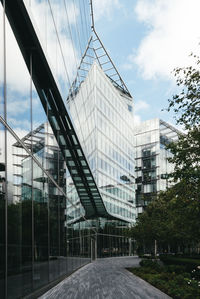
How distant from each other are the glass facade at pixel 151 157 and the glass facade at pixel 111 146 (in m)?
14.7

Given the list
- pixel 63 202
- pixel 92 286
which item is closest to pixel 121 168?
pixel 63 202

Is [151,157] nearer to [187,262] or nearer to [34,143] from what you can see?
[187,262]

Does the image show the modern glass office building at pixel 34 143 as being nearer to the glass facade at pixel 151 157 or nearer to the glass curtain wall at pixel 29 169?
the glass curtain wall at pixel 29 169

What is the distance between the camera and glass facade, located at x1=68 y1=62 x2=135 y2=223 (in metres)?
45.8

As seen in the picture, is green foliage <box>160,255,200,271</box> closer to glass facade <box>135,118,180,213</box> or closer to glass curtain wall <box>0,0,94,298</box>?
glass curtain wall <box>0,0,94,298</box>

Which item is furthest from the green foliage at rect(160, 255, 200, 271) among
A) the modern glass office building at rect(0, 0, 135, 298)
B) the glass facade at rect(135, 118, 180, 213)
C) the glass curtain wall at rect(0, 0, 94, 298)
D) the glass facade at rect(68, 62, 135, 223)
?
the glass facade at rect(135, 118, 180, 213)

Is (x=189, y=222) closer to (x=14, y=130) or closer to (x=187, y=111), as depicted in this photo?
(x=187, y=111)

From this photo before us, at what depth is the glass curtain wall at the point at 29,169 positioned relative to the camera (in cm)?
880

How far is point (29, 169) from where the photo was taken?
465 inches

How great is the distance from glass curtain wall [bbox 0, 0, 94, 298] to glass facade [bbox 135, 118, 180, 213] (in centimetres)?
6238

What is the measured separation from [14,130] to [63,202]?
1059 centimetres

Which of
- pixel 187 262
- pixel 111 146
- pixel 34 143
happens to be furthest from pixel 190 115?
pixel 111 146

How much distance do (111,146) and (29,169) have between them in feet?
136

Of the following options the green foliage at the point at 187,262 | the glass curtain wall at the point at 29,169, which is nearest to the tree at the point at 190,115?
the glass curtain wall at the point at 29,169
